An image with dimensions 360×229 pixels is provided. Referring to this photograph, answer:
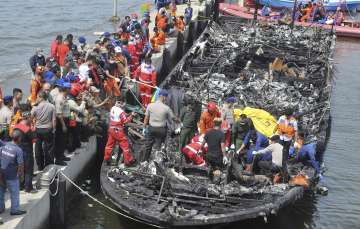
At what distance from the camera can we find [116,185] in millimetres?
10906

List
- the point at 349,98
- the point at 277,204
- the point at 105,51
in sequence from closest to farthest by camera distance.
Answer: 1. the point at 277,204
2. the point at 105,51
3. the point at 349,98

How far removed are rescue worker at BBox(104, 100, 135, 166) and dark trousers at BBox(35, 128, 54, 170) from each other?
4.14 feet

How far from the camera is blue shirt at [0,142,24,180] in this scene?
872 cm

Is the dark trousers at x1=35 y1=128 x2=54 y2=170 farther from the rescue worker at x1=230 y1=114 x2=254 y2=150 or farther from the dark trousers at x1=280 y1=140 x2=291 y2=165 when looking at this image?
the dark trousers at x1=280 y1=140 x2=291 y2=165

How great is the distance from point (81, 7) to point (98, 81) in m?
26.7

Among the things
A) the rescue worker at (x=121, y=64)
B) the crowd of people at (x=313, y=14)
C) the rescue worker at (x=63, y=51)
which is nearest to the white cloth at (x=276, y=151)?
the rescue worker at (x=121, y=64)

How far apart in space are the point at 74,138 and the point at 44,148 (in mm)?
1226

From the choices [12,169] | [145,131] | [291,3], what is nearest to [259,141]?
[145,131]

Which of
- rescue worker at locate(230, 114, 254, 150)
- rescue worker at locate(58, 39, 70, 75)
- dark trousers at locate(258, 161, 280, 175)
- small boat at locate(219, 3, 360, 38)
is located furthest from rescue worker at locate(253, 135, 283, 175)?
small boat at locate(219, 3, 360, 38)

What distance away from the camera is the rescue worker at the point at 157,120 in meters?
11.7

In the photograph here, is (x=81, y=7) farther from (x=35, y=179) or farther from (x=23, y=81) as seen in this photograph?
(x=35, y=179)

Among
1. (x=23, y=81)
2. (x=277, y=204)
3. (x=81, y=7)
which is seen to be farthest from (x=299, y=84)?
(x=81, y=7)

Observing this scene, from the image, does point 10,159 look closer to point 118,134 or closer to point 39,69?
point 118,134

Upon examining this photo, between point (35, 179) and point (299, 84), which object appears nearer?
point (35, 179)
